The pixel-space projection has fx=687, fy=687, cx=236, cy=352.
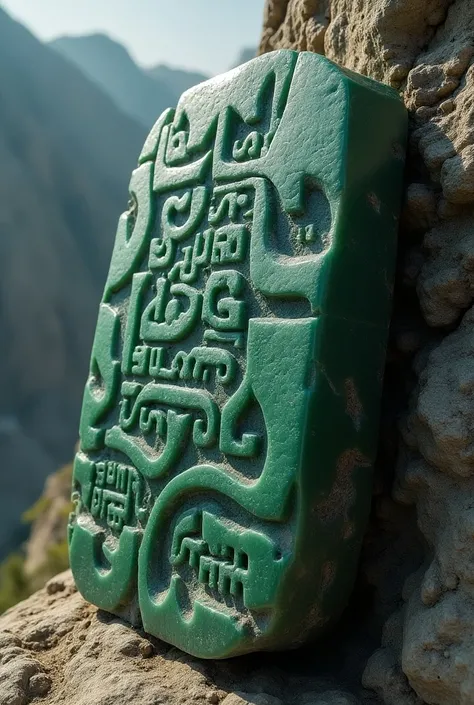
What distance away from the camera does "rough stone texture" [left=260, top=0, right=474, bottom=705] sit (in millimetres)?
1062

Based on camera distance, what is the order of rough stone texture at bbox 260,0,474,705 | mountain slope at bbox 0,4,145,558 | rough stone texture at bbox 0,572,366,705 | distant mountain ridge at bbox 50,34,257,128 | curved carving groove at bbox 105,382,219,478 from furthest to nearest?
distant mountain ridge at bbox 50,34,257,128
mountain slope at bbox 0,4,145,558
curved carving groove at bbox 105,382,219,478
rough stone texture at bbox 0,572,366,705
rough stone texture at bbox 260,0,474,705

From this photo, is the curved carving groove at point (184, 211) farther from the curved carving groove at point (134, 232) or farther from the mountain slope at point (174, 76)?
the mountain slope at point (174, 76)

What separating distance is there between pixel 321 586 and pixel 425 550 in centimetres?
22

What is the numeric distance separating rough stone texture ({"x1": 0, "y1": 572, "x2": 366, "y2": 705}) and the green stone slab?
5 centimetres

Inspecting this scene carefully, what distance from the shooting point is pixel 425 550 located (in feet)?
4.08

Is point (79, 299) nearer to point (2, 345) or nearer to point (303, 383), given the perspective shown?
point (2, 345)

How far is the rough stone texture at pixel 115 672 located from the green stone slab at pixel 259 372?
0.05 m

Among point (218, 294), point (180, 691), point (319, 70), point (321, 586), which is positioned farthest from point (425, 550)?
point (319, 70)

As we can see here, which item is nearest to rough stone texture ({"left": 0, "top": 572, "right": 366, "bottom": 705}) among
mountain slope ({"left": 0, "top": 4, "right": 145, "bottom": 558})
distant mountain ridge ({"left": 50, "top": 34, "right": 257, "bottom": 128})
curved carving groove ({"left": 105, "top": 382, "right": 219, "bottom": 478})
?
curved carving groove ({"left": 105, "top": 382, "right": 219, "bottom": 478})

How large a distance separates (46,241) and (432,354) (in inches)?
493

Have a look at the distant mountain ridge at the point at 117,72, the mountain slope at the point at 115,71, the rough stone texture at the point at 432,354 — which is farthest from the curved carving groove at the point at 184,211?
the mountain slope at the point at 115,71

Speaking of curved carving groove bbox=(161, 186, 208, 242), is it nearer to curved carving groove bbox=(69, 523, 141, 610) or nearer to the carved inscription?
the carved inscription

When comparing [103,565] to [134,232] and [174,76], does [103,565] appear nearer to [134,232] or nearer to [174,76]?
[134,232]

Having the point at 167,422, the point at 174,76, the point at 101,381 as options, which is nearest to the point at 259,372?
the point at 167,422
